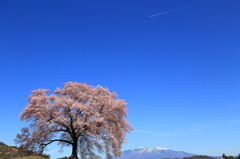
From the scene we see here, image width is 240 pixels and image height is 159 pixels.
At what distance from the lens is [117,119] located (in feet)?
134

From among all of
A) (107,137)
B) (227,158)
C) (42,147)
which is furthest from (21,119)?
(227,158)

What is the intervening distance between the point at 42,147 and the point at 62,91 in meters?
10.2

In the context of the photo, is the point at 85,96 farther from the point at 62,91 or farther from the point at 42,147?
the point at 42,147

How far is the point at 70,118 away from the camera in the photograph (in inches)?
1511

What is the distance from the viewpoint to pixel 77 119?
122 feet

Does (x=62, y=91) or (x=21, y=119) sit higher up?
(x=62, y=91)

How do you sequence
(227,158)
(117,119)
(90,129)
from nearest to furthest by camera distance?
(227,158) < (90,129) < (117,119)

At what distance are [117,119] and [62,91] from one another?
11.3 metres

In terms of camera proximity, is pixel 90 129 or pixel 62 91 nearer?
pixel 90 129

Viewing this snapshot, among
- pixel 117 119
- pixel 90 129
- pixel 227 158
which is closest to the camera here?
pixel 227 158

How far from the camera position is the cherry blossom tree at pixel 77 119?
123ft

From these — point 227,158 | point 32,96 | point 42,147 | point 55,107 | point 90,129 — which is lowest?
point 227,158

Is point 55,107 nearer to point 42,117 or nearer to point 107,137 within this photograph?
point 42,117

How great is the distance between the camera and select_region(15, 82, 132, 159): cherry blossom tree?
37.3m
